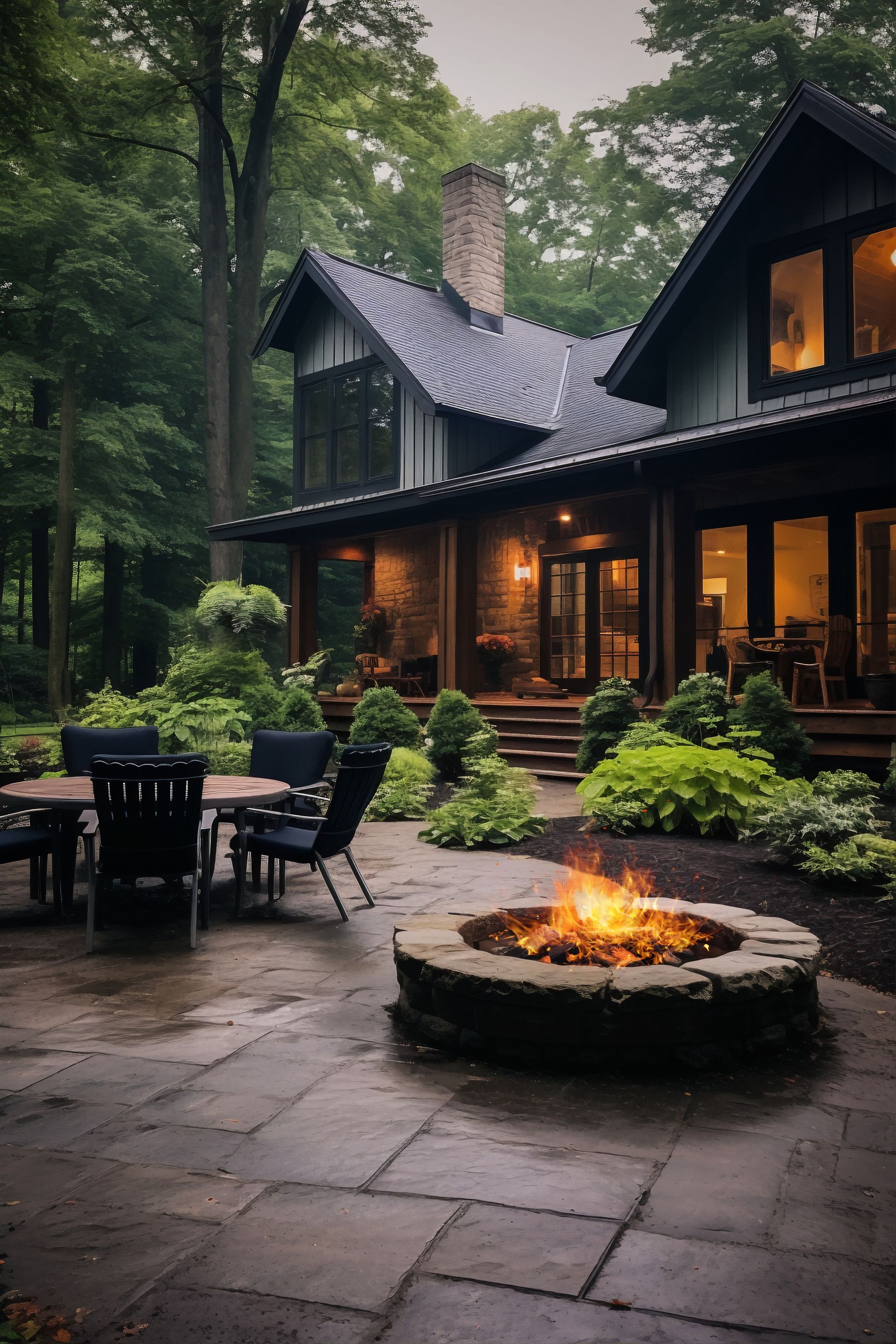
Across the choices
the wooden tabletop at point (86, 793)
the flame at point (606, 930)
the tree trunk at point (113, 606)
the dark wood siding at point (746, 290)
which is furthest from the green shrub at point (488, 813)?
the tree trunk at point (113, 606)

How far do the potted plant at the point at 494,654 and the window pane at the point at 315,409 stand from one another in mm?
4914

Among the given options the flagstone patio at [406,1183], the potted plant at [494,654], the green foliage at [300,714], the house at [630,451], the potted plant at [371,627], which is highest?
the house at [630,451]

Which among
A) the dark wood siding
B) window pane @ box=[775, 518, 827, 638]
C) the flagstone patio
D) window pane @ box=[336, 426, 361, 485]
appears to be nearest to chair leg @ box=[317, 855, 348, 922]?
the flagstone patio

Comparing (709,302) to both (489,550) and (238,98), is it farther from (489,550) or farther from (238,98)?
(238,98)

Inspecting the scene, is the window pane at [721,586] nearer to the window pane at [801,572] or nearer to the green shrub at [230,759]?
the window pane at [801,572]

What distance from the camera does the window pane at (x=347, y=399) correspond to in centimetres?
1659

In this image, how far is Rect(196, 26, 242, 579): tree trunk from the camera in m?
20.1

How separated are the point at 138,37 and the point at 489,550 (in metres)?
13.3

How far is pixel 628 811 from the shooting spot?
7215mm

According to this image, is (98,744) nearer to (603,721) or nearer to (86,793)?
(86,793)

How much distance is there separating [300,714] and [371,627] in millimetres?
5340

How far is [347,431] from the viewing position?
661 inches

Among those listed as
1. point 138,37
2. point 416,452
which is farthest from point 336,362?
point 138,37

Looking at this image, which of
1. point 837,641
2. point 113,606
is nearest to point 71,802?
point 837,641
